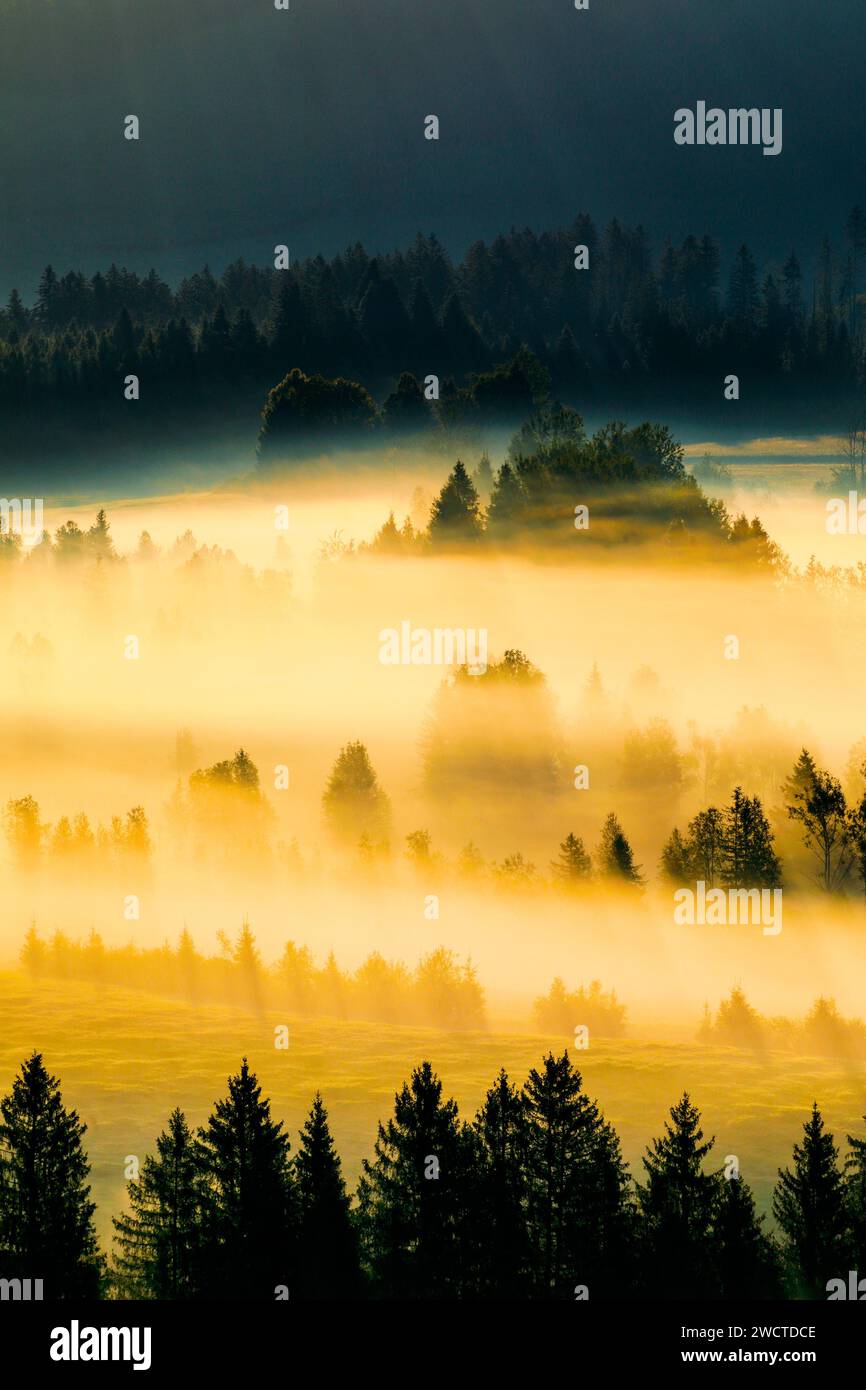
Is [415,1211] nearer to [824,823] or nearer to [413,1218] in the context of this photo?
[413,1218]

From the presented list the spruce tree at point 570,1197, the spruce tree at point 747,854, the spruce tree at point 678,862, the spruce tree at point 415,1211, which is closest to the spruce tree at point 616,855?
the spruce tree at point 678,862

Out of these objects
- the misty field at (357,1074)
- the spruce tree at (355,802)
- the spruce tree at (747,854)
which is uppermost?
the spruce tree at (355,802)

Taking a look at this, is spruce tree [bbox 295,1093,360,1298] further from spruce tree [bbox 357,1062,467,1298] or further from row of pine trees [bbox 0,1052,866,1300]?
spruce tree [bbox 357,1062,467,1298]

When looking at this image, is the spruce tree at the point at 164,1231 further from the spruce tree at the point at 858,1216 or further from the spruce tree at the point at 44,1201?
the spruce tree at the point at 858,1216

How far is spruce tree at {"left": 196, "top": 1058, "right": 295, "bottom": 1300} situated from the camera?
81.3 m

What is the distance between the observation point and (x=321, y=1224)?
268 feet

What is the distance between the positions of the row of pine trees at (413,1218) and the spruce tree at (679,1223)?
0.10 m

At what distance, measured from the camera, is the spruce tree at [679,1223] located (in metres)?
79.9

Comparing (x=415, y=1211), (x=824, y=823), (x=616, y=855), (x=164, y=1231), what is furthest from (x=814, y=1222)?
(x=616, y=855)

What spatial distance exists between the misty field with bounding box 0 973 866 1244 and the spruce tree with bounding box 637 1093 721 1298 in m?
35.1
